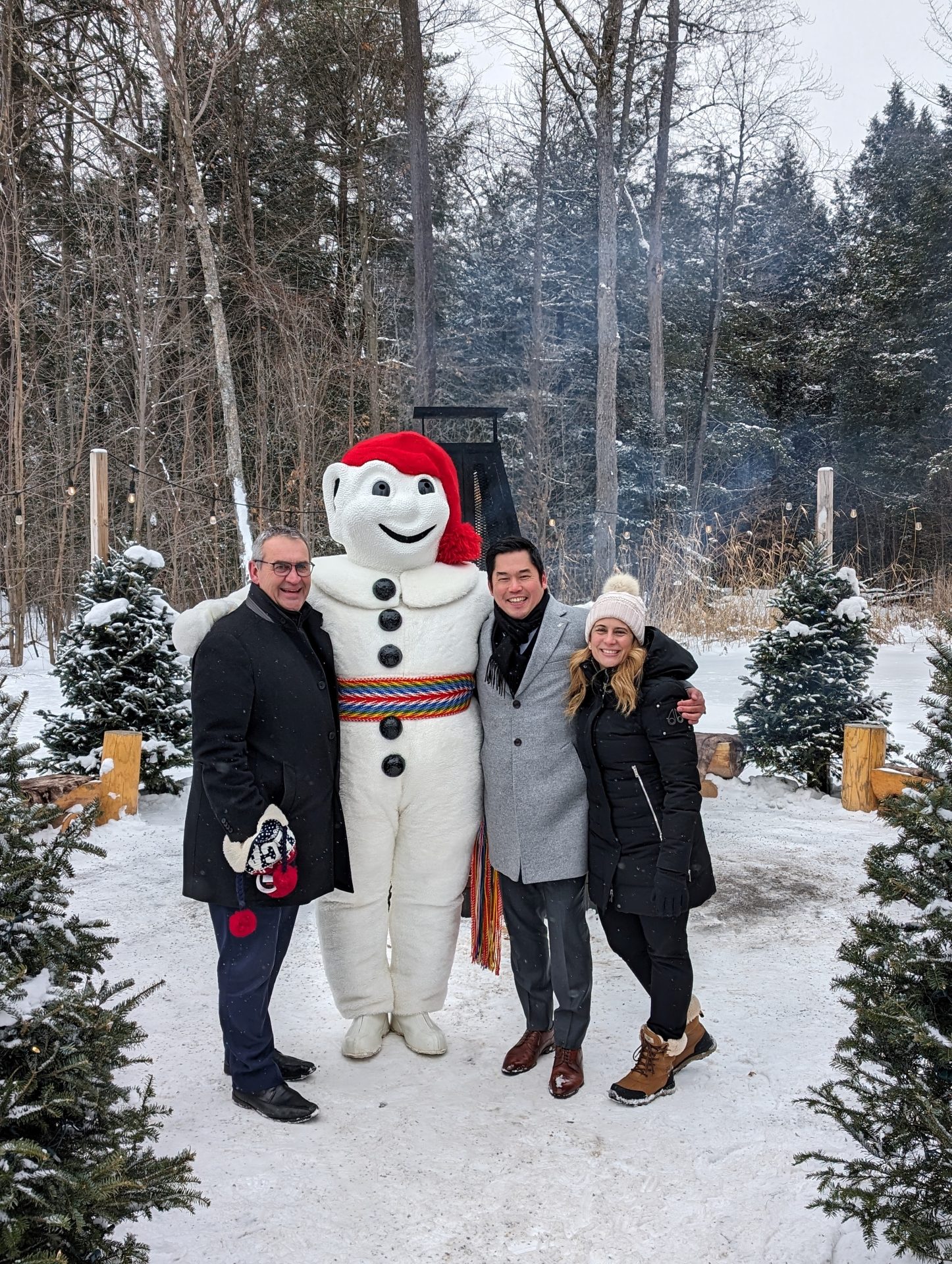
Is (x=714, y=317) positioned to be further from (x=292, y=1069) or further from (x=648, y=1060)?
(x=292, y=1069)

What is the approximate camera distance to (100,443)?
14.6 metres

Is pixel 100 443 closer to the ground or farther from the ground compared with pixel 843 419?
closer to the ground

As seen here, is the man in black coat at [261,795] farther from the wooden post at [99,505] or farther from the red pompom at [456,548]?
the wooden post at [99,505]

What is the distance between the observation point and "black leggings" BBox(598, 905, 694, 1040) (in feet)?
9.39

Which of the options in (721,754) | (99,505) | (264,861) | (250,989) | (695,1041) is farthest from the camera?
(99,505)

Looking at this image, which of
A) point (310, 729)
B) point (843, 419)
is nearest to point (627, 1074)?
point (310, 729)

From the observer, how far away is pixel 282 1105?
2.86 m

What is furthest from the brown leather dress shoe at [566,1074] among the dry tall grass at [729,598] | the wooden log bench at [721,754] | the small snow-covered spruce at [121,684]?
the dry tall grass at [729,598]

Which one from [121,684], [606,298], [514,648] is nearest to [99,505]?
[121,684]

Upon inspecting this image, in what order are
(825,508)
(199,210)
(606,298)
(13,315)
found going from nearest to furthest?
(825,508) → (13,315) → (199,210) → (606,298)

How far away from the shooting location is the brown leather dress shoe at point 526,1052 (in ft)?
10.3

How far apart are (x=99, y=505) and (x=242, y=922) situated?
510 cm

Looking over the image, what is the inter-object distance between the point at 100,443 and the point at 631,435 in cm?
1019

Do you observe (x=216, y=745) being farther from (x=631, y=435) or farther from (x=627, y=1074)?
(x=631, y=435)
